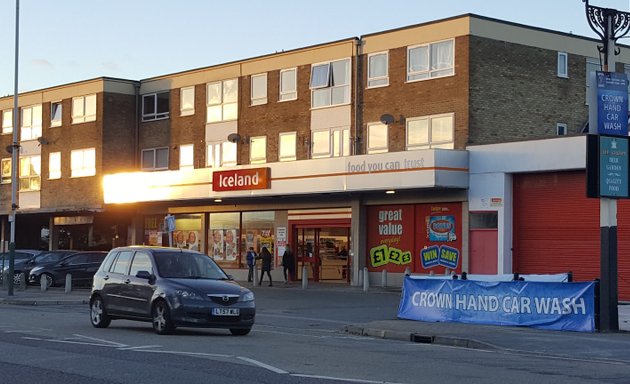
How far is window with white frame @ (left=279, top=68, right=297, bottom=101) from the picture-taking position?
43.2m

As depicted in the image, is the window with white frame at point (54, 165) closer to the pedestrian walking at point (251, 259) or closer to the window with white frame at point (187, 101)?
the window with white frame at point (187, 101)

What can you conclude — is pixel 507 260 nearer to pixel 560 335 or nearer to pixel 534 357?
pixel 560 335

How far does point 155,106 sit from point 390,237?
1642 cm

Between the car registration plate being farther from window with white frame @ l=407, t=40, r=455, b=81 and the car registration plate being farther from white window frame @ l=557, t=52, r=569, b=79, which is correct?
white window frame @ l=557, t=52, r=569, b=79

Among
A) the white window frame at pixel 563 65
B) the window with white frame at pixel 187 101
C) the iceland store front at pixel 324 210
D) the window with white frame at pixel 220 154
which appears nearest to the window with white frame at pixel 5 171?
the iceland store front at pixel 324 210

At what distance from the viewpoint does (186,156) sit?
48.4 m

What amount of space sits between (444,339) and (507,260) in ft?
52.2

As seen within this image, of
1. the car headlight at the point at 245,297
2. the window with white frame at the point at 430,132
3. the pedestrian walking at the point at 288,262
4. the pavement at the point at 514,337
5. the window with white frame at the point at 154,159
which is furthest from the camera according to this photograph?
the window with white frame at the point at 154,159

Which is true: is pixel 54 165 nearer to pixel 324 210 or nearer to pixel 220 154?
pixel 220 154

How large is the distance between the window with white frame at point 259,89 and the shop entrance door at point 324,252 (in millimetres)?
5810

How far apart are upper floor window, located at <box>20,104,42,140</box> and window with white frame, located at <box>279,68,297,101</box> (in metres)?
17.5

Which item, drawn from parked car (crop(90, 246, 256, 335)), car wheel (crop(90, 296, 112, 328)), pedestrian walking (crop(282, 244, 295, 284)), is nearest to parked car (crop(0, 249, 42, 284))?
pedestrian walking (crop(282, 244, 295, 284))

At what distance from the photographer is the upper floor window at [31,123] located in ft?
182

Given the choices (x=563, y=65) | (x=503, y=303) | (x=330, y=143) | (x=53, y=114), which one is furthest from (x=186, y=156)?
(x=503, y=303)
